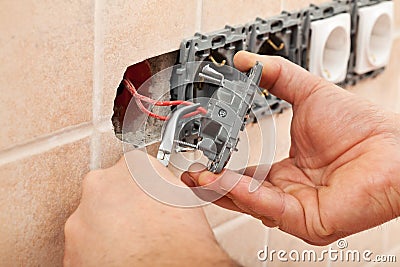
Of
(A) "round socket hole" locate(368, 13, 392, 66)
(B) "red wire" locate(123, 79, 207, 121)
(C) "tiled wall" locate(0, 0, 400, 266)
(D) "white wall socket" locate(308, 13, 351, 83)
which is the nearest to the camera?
(C) "tiled wall" locate(0, 0, 400, 266)

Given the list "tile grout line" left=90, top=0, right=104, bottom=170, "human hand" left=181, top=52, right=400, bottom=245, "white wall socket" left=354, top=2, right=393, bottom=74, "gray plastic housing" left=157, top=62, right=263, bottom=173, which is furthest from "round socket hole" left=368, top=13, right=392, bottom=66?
"tile grout line" left=90, top=0, right=104, bottom=170

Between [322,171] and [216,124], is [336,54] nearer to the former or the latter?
[322,171]

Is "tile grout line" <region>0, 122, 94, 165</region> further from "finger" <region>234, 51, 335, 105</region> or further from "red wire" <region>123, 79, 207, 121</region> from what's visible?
"finger" <region>234, 51, 335, 105</region>

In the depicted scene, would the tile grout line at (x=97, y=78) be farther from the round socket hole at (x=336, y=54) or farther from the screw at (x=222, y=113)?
the round socket hole at (x=336, y=54)

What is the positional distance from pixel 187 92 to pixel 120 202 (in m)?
0.15

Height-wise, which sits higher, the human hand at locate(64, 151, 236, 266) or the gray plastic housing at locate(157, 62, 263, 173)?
the gray plastic housing at locate(157, 62, 263, 173)

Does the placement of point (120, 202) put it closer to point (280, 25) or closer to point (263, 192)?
point (263, 192)

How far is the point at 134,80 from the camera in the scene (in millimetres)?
710

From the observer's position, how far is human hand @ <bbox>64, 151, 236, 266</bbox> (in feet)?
1.91

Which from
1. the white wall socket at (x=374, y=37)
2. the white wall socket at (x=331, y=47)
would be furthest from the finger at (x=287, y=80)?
the white wall socket at (x=374, y=37)

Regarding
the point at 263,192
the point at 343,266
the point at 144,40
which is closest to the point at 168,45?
the point at 144,40

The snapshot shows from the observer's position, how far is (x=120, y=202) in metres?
0.62

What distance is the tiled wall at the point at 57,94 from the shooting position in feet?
1.90

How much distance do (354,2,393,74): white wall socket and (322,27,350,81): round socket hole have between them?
5cm
